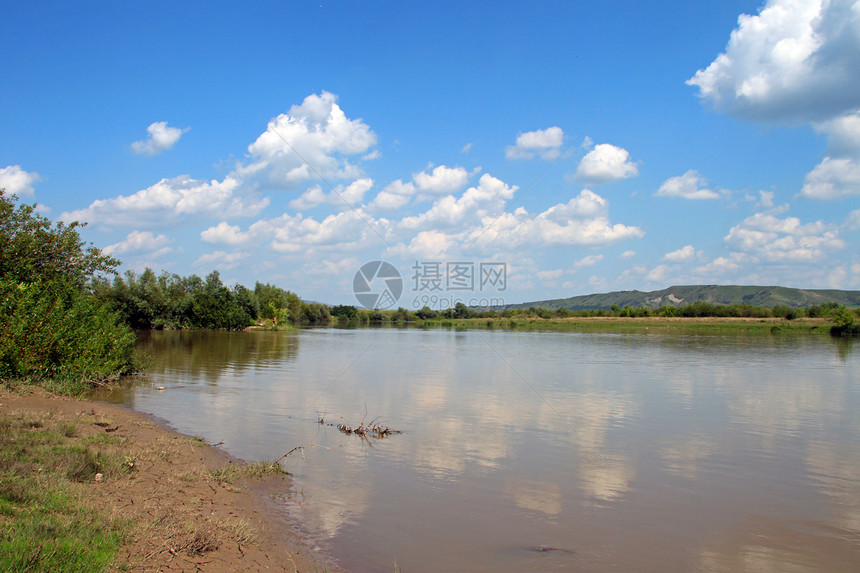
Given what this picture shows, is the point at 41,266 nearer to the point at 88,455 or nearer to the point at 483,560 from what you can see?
the point at 88,455

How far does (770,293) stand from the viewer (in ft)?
629

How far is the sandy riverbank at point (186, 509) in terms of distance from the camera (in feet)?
16.0

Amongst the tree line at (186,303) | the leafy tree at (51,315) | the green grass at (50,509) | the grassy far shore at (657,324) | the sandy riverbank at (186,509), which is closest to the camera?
the green grass at (50,509)

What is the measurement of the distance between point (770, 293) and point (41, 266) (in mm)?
221210

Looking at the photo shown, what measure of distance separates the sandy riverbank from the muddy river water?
477 mm

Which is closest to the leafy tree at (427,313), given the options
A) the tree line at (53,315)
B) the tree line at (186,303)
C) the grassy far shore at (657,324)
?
the grassy far shore at (657,324)

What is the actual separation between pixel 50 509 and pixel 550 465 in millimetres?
7405

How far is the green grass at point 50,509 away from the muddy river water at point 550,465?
2367 mm

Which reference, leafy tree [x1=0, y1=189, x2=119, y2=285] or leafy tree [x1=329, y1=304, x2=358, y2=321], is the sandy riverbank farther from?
leafy tree [x1=329, y1=304, x2=358, y2=321]

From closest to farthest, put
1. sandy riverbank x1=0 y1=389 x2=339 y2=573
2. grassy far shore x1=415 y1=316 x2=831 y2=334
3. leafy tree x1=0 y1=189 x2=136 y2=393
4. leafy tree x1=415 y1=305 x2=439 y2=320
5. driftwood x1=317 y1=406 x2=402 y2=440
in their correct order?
sandy riverbank x1=0 y1=389 x2=339 y2=573 → driftwood x1=317 y1=406 x2=402 y2=440 → leafy tree x1=0 y1=189 x2=136 y2=393 → grassy far shore x1=415 y1=316 x2=831 y2=334 → leafy tree x1=415 y1=305 x2=439 y2=320

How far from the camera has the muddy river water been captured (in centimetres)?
624

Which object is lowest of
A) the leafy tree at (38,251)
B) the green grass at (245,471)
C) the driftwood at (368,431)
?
the driftwood at (368,431)

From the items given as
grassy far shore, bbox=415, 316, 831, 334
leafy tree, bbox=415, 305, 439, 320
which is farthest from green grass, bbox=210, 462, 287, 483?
leafy tree, bbox=415, 305, 439, 320

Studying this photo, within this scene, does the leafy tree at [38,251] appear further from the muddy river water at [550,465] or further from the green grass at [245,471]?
the green grass at [245,471]
